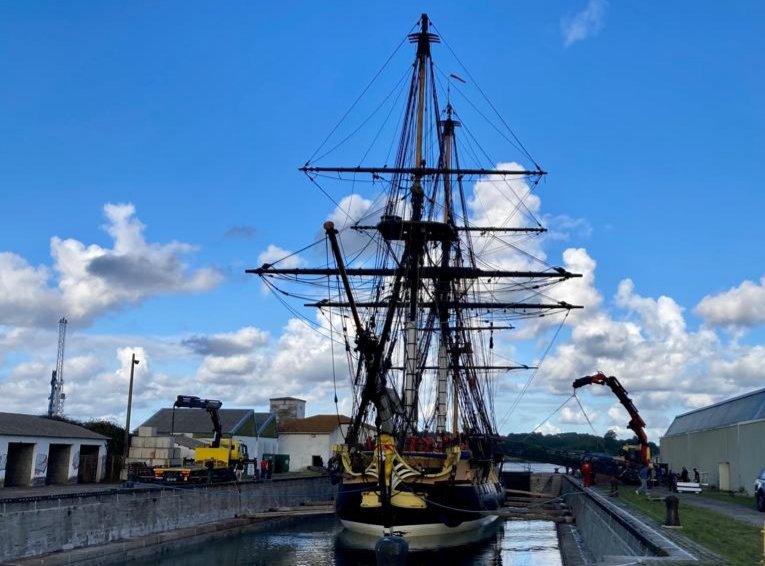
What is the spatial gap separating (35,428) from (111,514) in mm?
15044

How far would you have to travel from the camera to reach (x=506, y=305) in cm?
5238

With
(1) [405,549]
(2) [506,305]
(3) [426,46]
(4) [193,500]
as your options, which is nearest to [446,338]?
(2) [506,305]

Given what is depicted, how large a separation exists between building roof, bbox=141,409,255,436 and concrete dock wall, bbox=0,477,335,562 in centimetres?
2279

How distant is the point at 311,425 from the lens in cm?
7475

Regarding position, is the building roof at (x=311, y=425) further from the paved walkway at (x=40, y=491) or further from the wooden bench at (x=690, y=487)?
the wooden bench at (x=690, y=487)

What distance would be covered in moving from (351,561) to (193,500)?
873cm

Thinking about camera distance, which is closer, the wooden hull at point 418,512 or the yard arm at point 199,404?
the wooden hull at point 418,512

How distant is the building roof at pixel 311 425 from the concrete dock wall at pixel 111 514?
29.5m

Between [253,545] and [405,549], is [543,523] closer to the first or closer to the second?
[253,545]

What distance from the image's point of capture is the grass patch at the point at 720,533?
15.7m

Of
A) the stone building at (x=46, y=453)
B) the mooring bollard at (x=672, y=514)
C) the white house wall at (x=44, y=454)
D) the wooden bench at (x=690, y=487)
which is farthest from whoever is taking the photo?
the stone building at (x=46, y=453)

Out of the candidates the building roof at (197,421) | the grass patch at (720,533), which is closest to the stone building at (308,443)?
the building roof at (197,421)

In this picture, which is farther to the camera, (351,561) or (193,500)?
(193,500)

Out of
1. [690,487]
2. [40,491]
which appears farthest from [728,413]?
[40,491]
